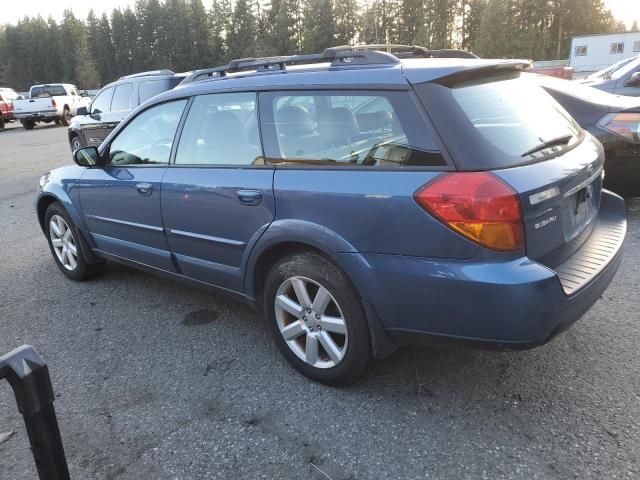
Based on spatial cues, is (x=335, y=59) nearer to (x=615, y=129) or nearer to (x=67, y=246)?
(x=67, y=246)

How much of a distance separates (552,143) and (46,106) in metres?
25.3

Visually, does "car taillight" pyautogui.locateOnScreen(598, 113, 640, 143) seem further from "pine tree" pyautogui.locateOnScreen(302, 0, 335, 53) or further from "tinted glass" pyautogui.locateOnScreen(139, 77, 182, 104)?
"pine tree" pyautogui.locateOnScreen(302, 0, 335, 53)

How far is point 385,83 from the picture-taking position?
2.49m

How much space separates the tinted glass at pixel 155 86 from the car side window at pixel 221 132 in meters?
6.46

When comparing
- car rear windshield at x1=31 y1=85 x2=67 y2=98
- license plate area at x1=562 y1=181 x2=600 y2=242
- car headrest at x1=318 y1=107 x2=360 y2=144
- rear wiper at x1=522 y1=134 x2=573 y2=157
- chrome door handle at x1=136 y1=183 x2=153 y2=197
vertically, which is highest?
car rear windshield at x1=31 y1=85 x2=67 y2=98

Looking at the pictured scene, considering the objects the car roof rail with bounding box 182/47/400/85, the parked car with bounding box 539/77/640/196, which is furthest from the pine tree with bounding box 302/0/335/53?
the car roof rail with bounding box 182/47/400/85

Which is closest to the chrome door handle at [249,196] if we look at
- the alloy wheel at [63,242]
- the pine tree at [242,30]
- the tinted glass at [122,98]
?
the alloy wheel at [63,242]

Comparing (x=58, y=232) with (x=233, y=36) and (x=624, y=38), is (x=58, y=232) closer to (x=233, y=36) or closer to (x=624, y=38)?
(x=624, y=38)

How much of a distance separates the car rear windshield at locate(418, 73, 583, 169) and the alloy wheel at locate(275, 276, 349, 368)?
0.99 meters

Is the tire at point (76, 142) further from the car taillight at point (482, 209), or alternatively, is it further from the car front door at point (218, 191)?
the car taillight at point (482, 209)

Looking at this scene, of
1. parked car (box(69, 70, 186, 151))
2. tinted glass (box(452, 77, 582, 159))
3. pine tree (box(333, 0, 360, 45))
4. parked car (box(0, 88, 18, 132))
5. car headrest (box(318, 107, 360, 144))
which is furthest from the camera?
pine tree (box(333, 0, 360, 45))

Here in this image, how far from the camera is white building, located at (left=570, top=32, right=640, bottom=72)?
3931cm

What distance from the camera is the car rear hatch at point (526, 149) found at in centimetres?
227

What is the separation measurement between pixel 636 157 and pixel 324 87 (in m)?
3.77
